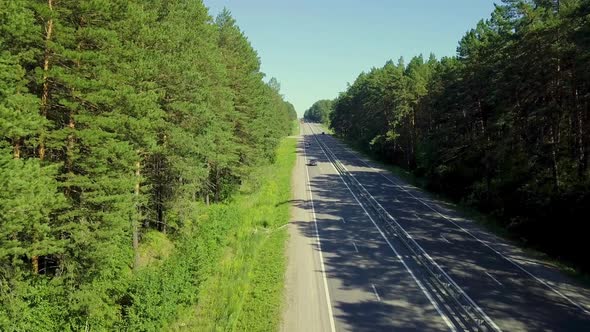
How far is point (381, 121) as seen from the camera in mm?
70000

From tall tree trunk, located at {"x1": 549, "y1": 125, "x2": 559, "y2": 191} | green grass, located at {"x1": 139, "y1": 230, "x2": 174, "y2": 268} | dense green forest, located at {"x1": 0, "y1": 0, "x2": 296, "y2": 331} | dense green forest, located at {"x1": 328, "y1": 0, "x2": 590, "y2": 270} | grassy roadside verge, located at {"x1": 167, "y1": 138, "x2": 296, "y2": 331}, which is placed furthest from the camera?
tall tree trunk, located at {"x1": 549, "y1": 125, "x2": 559, "y2": 191}

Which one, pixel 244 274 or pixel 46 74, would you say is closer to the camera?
pixel 46 74

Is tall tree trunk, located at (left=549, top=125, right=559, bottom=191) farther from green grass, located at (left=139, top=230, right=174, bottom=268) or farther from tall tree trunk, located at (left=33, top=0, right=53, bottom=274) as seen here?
tall tree trunk, located at (left=33, top=0, right=53, bottom=274)

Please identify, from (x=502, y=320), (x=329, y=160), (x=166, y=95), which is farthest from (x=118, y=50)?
(x=329, y=160)

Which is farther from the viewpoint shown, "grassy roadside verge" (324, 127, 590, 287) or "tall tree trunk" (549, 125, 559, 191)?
"tall tree trunk" (549, 125, 559, 191)

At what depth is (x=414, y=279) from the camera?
66.0 feet

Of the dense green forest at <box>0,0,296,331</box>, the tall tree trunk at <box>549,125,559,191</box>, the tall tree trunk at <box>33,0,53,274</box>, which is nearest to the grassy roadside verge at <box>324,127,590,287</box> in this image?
the tall tree trunk at <box>549,125,559,191</box>

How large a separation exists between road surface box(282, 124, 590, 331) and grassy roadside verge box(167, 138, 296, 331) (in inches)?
34.6

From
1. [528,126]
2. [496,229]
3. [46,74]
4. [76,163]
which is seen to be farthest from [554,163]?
[46,74]

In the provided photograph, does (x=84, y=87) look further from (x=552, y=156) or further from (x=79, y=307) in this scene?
(x=552, y=156)

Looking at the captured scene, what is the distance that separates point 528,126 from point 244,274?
23.9 metres

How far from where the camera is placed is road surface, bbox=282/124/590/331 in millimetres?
16031

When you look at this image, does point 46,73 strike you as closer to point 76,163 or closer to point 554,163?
point 76,163

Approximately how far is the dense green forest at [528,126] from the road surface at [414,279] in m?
3.32
